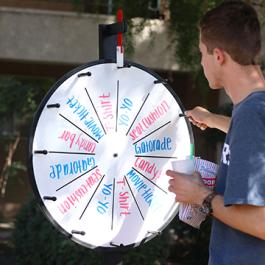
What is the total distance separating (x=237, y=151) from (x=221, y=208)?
0.19 metres

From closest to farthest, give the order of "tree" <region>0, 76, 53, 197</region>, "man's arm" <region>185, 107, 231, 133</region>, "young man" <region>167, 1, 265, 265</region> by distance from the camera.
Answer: "young man" <region>167, 1, 265, 265</region> → "man's arm" <region>185, 107, 231, 133</region> → "tree" <region>0, 76, 53, 197</region>

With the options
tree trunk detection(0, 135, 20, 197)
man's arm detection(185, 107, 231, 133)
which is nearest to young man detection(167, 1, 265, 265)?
man's arm detection(185, 107, 231, 133)

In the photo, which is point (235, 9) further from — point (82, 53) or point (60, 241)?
point (82, 53)

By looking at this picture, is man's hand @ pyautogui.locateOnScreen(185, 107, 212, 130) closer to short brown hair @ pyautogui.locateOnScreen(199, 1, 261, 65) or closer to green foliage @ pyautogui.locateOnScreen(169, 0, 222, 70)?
short brown hair @ pyautogui.locateOnScreen(199, 1, 261, 65)

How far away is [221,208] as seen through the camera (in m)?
1.90

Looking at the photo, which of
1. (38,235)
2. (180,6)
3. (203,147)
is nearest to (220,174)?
(180,6)

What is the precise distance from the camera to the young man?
182 centimetres

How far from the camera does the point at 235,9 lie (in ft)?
6.42

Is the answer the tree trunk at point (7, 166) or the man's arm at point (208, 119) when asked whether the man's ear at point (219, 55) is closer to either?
the man's arm at point (208, 119)

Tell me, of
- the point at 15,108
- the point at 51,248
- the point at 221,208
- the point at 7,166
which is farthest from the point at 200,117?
the point at 15,108

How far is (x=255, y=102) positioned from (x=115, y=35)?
3.43ft

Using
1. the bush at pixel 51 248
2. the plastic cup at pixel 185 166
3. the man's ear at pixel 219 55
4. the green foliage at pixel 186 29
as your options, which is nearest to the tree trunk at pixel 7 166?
the bush at pixel 51 248

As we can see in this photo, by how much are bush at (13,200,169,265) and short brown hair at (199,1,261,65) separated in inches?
134

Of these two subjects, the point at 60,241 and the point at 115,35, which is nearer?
the point at 115,35
